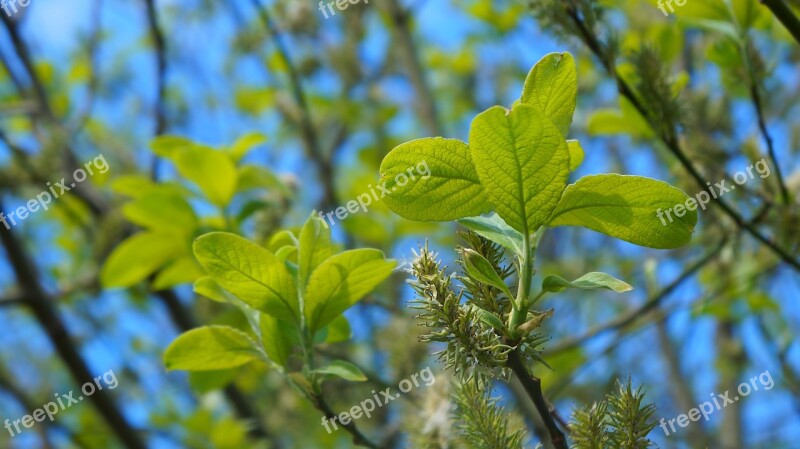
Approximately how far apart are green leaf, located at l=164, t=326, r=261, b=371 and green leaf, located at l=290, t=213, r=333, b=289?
13 centimetres

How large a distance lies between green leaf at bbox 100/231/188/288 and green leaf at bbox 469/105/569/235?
3.19 ft

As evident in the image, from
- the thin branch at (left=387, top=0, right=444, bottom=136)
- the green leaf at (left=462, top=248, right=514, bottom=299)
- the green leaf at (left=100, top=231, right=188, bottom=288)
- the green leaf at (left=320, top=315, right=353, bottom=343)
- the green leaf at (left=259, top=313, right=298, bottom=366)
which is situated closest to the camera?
the green leaf at (left=462, top=248, right=514, bottom=299)

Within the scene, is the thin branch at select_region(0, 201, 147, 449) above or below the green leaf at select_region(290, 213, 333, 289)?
Result: above

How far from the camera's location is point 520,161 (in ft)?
2.23

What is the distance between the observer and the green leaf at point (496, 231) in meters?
0.73

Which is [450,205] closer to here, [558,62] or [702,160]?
[558,62]

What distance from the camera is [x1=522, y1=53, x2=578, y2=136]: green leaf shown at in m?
0.71

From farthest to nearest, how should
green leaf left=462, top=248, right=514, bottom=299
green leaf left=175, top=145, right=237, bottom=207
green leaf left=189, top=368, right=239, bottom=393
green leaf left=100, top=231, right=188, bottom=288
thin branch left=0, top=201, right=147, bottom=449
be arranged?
thin branch left=0, top=201, right=147, bottom=449, green leaf left=100, top=231, right=188, bottom=288, green leaf left=175, top=145, right=237, bottom=207, green leaf left=189, top=368, right=239, bottom=393, green leaf left=462, top=248, right=514, bottom=299

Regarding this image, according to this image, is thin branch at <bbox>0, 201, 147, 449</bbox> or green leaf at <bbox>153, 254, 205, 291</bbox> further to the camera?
thin branch at <bbox>0, 201, 147, 449</bbox>

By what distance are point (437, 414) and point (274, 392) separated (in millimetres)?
2369

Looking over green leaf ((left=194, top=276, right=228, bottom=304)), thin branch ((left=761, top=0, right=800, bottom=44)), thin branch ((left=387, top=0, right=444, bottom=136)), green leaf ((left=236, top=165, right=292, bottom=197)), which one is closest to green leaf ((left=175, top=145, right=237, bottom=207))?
green leaf ((left=236, top=165, right=292, bottom=197))

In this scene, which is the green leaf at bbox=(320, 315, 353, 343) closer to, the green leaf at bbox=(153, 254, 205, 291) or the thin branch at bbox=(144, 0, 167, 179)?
the green leaf at bbox=(153, 254, 205, 291)

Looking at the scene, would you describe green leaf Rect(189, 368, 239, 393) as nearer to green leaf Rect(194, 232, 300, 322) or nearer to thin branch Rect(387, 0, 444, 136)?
green leaf Rect(194, 232, 300, 322)

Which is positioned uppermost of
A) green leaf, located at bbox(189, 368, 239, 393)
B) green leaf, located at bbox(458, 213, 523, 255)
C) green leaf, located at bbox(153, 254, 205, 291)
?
green leaf, located at bbox(153, 254, 205, 291)
